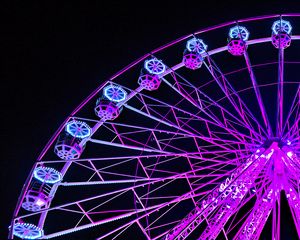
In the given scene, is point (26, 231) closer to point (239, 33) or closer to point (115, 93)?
point (115, 93)

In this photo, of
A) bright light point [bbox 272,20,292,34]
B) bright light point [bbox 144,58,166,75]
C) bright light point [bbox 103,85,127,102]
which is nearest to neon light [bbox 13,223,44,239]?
bright light point [bbox 103,85,127,102]

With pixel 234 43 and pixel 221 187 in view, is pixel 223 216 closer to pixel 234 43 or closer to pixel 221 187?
pixel 221 187

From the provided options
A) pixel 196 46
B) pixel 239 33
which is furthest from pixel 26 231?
pixel 239 33

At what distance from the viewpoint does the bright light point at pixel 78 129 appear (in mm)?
14883

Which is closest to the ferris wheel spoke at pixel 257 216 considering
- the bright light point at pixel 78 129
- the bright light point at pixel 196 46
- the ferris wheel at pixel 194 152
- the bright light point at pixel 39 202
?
the ferris wheel at pixel 194 152

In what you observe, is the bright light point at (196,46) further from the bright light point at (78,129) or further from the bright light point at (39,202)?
the bright light point at (39,202)

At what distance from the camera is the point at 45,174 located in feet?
47.4

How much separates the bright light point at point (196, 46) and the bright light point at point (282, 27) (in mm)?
2292

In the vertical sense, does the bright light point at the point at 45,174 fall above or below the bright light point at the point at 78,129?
below

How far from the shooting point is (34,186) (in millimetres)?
14336

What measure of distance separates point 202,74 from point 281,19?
4.12 meters

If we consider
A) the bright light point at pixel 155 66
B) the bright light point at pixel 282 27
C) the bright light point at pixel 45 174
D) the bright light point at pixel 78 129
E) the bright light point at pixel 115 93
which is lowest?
the bright light point at pixel 45 174

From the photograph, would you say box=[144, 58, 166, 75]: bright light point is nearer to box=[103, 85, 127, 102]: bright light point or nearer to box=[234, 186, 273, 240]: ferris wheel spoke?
box=[103, 85, 127, 102]: bright light point

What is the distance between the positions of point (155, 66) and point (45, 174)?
16.0 ft
